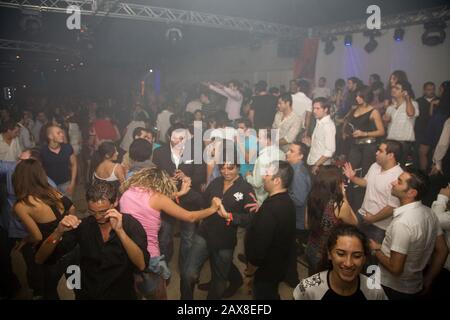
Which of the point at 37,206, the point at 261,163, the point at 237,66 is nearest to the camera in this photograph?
the point at 37,206

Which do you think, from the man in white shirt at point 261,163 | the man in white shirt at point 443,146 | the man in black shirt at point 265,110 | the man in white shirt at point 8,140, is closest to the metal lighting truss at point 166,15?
the man in white shirt at point 8,140

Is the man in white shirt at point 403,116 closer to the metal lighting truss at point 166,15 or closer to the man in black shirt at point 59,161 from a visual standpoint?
the man in black shirt at point 59,161

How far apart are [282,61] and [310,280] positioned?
895 cm

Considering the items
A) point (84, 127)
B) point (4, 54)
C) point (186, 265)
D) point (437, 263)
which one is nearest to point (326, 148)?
point (437, 263)

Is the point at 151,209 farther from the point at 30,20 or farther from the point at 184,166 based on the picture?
the point at 30,20

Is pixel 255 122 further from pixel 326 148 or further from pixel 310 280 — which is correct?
pixel 310 280

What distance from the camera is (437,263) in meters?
2.26

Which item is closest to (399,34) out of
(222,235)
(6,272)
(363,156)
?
(363,156)

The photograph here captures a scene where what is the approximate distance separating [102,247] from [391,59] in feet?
25.0

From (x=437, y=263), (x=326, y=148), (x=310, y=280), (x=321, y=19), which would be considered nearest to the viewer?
(x=310, y=280)

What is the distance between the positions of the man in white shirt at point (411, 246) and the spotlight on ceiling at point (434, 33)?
18.4 feet

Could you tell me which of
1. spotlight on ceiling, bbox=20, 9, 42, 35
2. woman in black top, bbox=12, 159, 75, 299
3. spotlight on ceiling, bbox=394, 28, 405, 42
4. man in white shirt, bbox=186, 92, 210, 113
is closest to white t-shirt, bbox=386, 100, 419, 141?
man in white shirt, bbox=186, 92, 210, 113

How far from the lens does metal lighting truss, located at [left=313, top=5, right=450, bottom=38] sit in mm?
6449

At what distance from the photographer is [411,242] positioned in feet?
6.84
